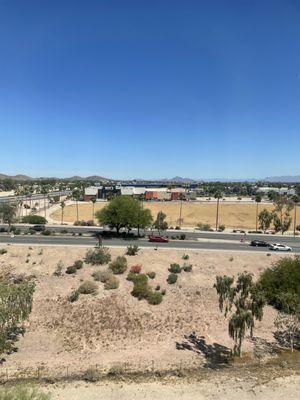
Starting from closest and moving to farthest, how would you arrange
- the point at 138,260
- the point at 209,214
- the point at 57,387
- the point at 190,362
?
the point at 57,387, the point at 190,362, the point at 138,260, the point at 209,214

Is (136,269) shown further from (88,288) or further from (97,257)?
(88,288)

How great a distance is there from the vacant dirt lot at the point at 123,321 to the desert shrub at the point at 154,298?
1.57 ft

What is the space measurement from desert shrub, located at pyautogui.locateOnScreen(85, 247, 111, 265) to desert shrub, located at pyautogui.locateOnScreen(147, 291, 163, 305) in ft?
35.9

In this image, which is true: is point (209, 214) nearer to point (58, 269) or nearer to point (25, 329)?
point (58, 269)

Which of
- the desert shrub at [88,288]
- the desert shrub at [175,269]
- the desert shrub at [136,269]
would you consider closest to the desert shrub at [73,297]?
the desert shrub at [88,288]

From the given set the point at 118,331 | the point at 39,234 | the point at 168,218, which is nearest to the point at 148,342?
the point at 118,331

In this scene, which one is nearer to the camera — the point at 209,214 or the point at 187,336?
the point at 187,336

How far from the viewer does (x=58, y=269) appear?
2095 inches

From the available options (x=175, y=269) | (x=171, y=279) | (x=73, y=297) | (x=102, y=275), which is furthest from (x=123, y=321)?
(x=175, y=269)

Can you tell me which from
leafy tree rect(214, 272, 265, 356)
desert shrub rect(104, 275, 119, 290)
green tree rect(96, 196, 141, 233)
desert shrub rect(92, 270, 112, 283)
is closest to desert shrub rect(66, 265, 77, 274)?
desert shrub rect(92, 270, 112, 283)

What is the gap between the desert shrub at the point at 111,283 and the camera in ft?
159

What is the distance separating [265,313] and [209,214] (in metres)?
92.0

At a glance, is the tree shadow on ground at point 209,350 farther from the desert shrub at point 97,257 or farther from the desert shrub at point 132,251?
the desert shrub at point 132,251

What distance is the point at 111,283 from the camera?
48875mm
